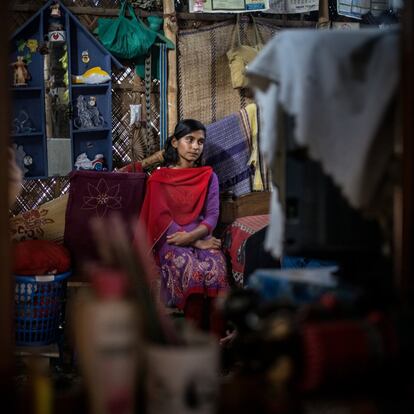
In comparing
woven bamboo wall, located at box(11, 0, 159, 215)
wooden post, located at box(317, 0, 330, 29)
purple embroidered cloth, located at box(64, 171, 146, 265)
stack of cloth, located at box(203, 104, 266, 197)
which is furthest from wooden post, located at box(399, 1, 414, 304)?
wooden post, located at box(317, 0, 330, 29)

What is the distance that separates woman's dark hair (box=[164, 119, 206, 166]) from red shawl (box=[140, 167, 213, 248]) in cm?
18

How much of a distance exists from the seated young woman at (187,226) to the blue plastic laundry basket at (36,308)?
643mm

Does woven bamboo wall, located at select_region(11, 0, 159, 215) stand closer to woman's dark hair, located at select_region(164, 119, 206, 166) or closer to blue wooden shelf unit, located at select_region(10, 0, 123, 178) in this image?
blue wooden shelf unit, located at select_region(10, 0, 123, 178)

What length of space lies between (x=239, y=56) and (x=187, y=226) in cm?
142

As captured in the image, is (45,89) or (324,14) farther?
(324,14)

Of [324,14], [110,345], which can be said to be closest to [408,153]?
[110,345]

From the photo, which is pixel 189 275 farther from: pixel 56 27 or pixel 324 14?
pixel 324 14

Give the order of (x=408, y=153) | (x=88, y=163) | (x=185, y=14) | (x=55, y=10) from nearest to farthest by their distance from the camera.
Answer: (x=408, y=153) < (x=55, y=10) < (x=88, y=163) < (x=185, y=14)

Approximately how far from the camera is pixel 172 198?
13.6ft

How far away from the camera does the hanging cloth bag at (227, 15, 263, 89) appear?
15.5 ft

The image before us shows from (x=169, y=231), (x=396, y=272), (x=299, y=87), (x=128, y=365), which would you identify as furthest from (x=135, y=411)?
(x=169, y=231)

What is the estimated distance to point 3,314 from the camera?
1.36 metres

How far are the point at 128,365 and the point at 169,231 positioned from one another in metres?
2.78

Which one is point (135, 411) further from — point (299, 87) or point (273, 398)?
point (299, 87)
